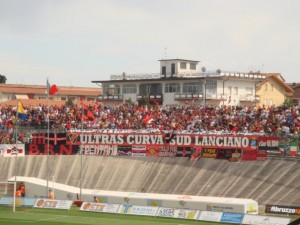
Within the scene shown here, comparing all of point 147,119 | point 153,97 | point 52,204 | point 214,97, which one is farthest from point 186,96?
point 52,204

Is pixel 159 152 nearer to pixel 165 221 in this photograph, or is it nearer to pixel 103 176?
pixel 103 176

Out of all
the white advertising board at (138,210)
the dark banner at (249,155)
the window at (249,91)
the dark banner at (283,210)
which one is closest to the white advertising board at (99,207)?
the white advertising board at (138,210)

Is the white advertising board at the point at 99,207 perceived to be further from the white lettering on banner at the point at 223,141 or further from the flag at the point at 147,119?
the flag at the point at 147,119

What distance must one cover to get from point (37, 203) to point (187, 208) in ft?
34.9

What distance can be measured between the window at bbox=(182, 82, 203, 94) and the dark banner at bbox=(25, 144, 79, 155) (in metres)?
33.2

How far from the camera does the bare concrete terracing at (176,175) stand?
42562mm

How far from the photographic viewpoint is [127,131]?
5262 cm

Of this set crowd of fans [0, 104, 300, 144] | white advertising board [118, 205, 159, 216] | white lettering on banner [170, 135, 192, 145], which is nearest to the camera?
white advertising board [118, 205, 159, 216]

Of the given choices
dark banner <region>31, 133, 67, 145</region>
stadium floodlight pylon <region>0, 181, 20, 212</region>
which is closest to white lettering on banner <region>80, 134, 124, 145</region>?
dark banner <region>31, 133, 67, 145</region>

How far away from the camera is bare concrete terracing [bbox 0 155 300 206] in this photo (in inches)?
1676

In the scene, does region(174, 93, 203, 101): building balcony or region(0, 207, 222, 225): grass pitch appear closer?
region(0, 207, 222, 225): grass pitch

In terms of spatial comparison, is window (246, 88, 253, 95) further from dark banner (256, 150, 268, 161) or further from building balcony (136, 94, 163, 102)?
dark banner (256, 150, 268, 161)

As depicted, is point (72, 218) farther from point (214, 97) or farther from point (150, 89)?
point (150, 89)

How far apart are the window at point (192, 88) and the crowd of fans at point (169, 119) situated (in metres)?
22.3
